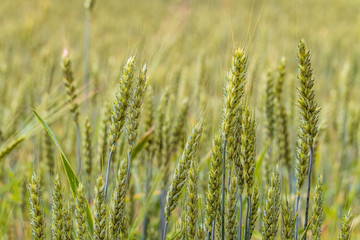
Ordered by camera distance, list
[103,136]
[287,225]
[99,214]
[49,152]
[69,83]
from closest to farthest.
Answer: [99,214], [287,225], [103,136], [69,83], [49,152]

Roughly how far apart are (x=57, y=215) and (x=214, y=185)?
0.37m

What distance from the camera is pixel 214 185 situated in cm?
91

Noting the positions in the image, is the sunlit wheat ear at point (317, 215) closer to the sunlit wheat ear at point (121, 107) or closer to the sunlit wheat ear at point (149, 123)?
the sunlit wheat ear at point (121, 107)

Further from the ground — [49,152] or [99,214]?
[49,152]

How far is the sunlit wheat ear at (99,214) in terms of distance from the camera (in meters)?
0.85

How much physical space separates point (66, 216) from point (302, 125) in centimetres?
62

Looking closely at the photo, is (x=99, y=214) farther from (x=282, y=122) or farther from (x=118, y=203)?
(x=282, y=122)

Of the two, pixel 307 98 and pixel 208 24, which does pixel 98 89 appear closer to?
pixel 307 98

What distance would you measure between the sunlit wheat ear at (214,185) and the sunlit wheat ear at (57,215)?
1.11ft

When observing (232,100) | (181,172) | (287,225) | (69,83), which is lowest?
(287,225)

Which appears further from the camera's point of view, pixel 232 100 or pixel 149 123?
pixel 149 123

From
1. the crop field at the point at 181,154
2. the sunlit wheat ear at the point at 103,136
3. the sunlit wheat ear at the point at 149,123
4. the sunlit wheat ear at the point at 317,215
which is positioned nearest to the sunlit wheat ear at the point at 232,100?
the crop field at the point at 181,154

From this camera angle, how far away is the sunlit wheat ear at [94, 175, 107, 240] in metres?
0.85

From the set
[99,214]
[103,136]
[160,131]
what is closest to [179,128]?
[160,131]
